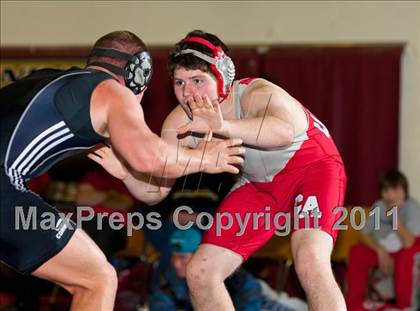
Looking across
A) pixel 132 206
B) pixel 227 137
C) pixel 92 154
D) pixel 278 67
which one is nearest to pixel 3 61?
pixel 132 206

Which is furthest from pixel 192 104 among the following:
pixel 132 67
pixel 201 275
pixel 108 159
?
pixel 201 275

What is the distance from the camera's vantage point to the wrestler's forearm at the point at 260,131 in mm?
4066

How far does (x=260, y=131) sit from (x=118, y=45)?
0.71m

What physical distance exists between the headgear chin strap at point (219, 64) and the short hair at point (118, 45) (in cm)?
30

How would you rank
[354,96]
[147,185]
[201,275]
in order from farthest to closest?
1. [354,96]
2. [147,185]
3. [201,275]

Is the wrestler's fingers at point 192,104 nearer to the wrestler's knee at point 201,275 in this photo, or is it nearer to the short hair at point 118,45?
the short hair at point 118,45

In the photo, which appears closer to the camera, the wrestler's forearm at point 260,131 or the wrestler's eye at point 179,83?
the wrestler's forearm at point 260,131

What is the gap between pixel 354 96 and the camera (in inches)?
313

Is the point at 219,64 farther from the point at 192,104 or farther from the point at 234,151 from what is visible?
the point at 234,151

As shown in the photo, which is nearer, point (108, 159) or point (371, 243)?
point (108, 159)

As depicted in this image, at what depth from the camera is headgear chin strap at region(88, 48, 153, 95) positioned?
4.02 metres

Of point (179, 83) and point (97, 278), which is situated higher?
point (179, 83)

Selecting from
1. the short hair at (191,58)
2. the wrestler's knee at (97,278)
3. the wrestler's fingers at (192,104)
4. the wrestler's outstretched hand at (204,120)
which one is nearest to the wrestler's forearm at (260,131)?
the wrestler's outstretched hand at (204,120)

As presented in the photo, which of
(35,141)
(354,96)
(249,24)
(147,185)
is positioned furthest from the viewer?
(249,24)
